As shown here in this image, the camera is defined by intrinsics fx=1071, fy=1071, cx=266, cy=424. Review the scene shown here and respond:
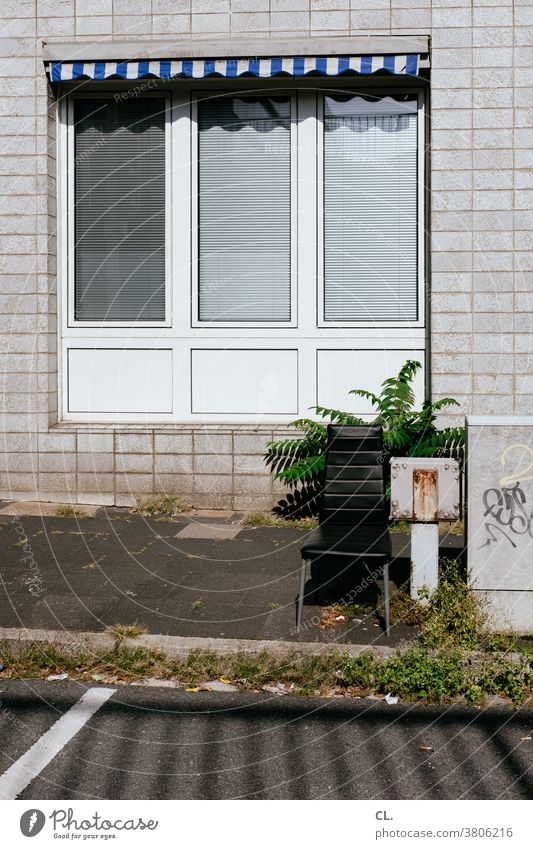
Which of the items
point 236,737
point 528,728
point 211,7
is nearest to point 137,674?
point 236,737

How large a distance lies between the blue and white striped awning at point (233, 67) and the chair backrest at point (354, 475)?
4558 millimetres

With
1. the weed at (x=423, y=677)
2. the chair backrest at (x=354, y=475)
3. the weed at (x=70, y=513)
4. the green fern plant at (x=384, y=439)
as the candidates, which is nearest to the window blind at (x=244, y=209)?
the green fern plant at (x=384, y=439)

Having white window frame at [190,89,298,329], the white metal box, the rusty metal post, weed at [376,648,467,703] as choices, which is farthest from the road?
white window frame at [190,89,298,329]

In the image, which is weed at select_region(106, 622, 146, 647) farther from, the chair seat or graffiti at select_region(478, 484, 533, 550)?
graffiti at select_region(478, 484, 533, 550)

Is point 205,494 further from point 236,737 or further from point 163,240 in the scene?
point 236,737

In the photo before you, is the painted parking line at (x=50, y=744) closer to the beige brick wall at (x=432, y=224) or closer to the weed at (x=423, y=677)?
the weed at (x=423, y=677)

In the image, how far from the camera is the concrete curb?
6707mm

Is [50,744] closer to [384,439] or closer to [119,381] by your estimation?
[384,439]

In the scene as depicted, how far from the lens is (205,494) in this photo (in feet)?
37.7

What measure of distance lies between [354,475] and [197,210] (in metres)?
4.68

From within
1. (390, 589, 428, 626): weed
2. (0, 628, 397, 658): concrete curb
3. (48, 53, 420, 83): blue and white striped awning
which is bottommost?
(0, 628, 397, 658): concrete curb

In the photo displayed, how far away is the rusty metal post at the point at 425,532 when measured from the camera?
24.5ft

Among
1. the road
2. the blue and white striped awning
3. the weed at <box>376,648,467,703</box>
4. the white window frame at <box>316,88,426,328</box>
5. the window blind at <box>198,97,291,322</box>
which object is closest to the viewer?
the road

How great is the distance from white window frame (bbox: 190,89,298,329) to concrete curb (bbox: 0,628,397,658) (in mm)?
5496
